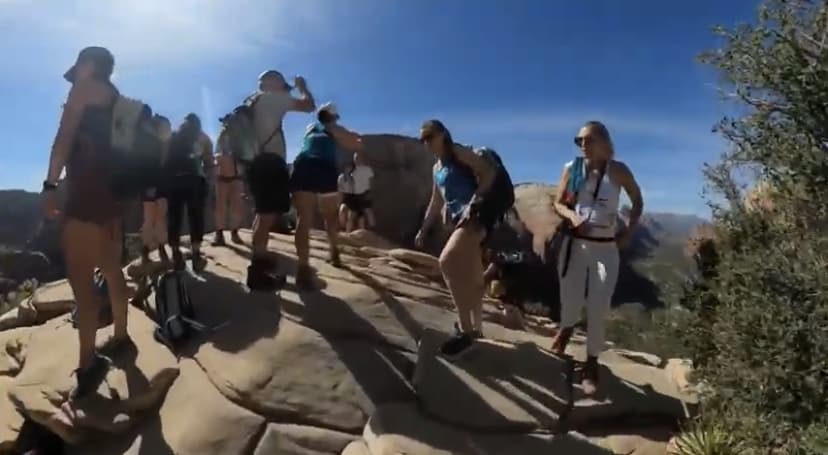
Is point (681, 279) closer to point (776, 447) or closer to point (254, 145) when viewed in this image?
point (776, 447)

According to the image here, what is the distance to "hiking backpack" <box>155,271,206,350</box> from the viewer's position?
6793mm

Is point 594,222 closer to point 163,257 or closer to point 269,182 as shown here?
point 269,182

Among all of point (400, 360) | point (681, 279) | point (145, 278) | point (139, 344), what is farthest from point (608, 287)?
point (145, 278)

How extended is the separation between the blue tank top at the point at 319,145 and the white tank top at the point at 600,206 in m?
2.51

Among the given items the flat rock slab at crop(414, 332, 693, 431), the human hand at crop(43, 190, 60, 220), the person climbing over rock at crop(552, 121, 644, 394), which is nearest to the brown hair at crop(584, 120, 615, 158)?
the person climbing over rock at crop(552, 121, 644, 394)

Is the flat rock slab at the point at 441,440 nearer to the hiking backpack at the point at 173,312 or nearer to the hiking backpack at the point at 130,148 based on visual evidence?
the hiking backpack at the point at 173,312

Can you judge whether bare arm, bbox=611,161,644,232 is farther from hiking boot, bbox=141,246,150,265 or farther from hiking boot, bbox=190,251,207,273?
hiking boot, bbox=141,246,150,265

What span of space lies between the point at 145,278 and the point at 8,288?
21.3 meters

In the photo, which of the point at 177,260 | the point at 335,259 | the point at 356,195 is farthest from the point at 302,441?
the point at 356,195

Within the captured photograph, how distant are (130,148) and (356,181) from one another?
671 cm

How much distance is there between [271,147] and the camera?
7016 mm

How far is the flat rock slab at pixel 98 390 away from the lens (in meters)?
5.86

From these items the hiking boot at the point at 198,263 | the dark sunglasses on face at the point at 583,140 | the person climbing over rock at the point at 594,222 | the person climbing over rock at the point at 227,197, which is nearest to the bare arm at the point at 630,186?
the person climbing over rock at the point at 594,222

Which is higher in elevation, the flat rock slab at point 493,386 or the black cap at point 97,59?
the black cap at point 97,59
